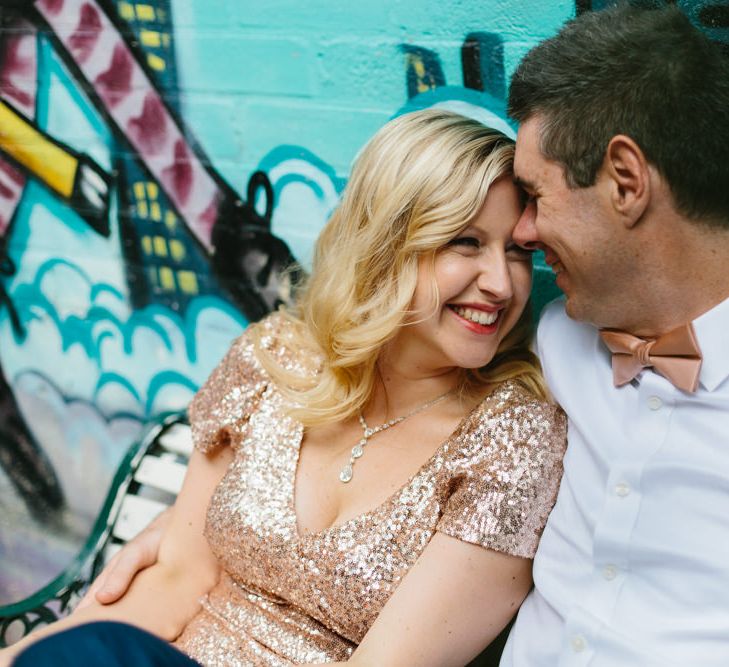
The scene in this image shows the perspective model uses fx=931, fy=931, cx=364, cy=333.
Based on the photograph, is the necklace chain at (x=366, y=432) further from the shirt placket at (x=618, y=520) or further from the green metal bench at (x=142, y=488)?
the green metal bench at (x=142, y=488)

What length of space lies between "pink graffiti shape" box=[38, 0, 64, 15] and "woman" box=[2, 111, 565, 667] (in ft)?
4.31

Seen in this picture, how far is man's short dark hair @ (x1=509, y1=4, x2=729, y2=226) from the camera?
154 cm

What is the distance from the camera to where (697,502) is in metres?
1.62

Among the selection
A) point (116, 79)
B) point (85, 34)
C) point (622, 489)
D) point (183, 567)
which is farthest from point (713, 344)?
point (85, 34)

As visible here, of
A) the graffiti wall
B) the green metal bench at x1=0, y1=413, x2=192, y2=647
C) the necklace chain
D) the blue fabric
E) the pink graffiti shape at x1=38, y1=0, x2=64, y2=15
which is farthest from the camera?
the pink graffiti shape at x1=38, y1=0, x2=64, y2=15

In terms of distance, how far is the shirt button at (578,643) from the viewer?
1707 mm

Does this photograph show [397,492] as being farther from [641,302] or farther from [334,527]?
[641,302]

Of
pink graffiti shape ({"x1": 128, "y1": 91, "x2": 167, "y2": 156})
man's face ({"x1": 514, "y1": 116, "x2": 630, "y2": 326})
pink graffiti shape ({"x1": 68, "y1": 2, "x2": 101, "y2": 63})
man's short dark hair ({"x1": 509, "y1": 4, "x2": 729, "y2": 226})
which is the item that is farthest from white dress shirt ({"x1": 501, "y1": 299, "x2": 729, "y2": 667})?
pink graffiti shape ({"x1": 68, "y1": 2, "x2": 101, "y2": 63})

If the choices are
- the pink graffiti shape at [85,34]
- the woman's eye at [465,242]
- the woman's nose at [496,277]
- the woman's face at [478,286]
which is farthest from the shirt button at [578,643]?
the pink graffiti shape at [85,34]

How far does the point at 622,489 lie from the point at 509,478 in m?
0.22

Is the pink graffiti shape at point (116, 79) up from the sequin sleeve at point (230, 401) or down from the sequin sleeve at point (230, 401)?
up

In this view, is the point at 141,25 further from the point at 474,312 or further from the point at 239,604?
the point at 239,604

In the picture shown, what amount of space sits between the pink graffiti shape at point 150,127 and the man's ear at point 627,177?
1.58m

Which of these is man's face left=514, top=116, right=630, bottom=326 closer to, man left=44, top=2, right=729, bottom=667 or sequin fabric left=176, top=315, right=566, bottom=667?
man left=44, top=2, right=729, bottom=667
